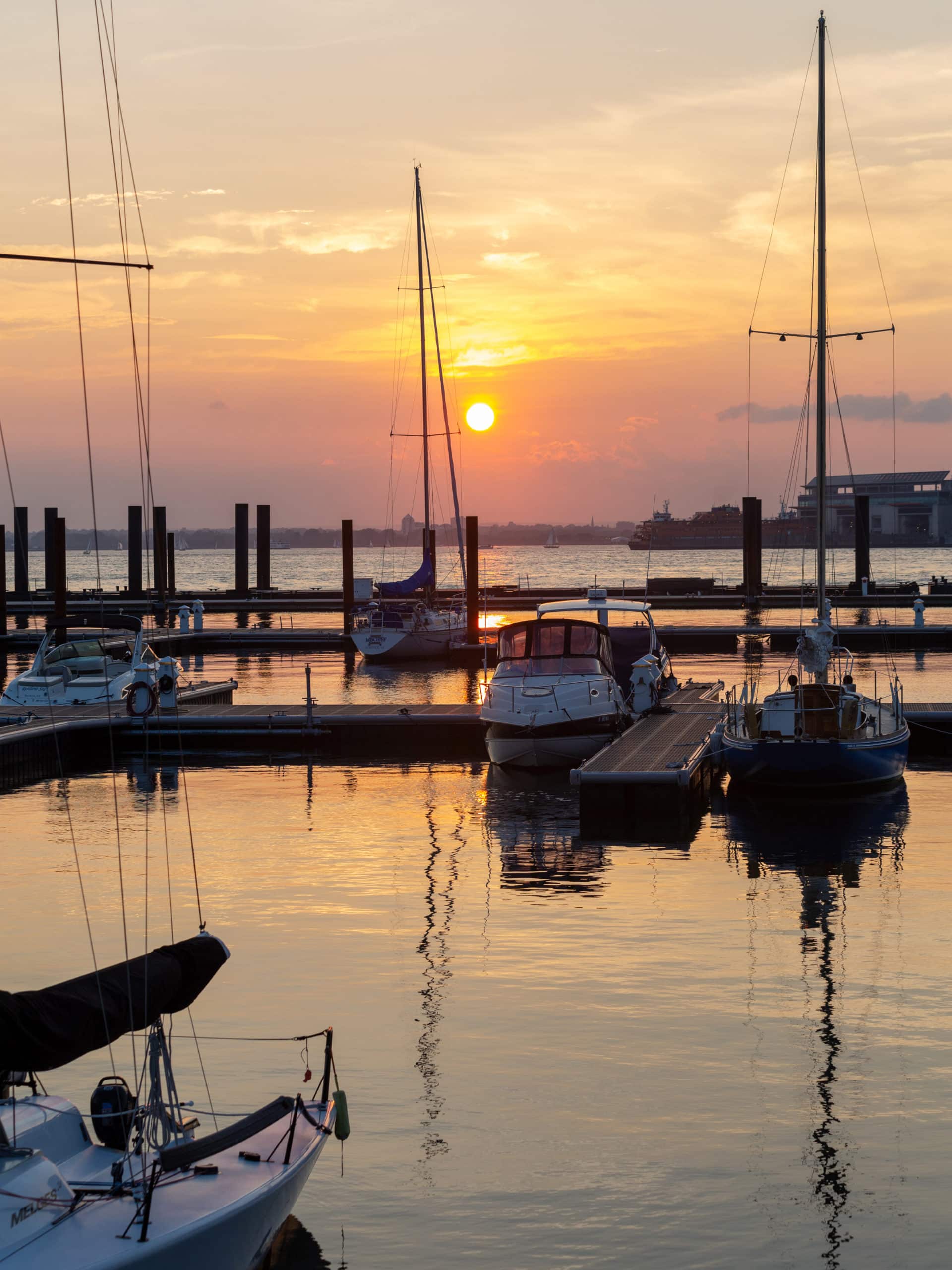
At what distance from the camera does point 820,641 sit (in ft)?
78.9

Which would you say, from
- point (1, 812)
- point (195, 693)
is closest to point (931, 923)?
point (1, 812)

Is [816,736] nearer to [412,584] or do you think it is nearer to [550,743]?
[550,743]

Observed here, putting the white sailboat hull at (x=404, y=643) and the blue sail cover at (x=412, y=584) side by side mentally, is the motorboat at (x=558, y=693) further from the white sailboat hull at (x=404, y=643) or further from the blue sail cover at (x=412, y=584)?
the blue sail cover at (x=412, y=584)

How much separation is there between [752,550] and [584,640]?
147 feet

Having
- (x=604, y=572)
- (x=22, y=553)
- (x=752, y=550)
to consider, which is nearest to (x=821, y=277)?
(x=752, y=550)

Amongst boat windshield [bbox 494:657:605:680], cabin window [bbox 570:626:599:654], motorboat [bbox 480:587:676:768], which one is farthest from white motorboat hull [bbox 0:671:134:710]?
cabin window [bbox 570:626:599:654]

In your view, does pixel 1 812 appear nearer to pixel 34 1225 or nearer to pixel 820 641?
pixel 820 641

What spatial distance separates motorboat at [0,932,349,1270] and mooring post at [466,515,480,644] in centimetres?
3832

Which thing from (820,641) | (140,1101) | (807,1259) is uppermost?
(820,641)

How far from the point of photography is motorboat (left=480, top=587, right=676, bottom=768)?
963 inches

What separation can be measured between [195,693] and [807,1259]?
85.0 ft

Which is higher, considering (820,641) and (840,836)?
(820,641)

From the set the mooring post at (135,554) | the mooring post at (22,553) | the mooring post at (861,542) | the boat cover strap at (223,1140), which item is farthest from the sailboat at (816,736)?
the mooring post at (22,553)

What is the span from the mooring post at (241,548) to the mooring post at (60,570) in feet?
82.3
